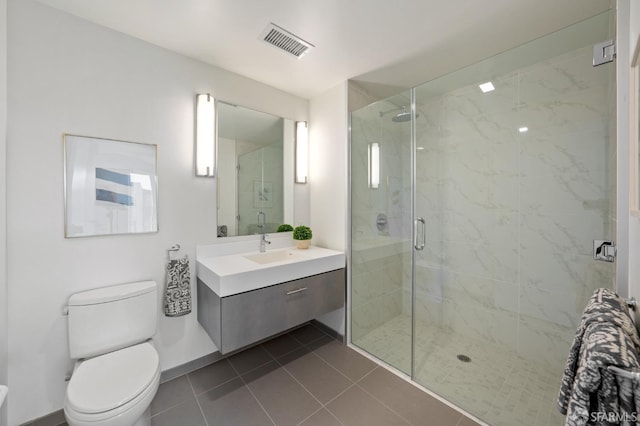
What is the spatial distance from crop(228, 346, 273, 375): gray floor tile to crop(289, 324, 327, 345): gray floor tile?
1.16 feet

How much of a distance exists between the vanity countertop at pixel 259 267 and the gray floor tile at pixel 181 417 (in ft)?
2.49

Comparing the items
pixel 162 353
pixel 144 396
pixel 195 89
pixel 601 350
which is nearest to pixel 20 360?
pixel 162 353

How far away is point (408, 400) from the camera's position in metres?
1.67

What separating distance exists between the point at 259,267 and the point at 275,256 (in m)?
0.54

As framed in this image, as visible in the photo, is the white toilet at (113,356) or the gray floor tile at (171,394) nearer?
the white toilet at (113,356)

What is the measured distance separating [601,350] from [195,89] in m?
2.51

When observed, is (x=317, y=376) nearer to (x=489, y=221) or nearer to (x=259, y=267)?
(x=259, y=267)

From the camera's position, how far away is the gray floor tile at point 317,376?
1.75 metres

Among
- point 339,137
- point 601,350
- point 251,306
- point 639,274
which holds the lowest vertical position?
point 251,306

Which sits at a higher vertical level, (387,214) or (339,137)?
(339,137)

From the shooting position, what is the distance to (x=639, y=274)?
2.49 ft

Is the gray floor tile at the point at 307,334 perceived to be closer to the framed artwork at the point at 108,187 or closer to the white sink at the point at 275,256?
the white sink at the point at 275,256

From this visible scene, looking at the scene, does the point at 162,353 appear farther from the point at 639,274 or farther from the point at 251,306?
the point at 639,274

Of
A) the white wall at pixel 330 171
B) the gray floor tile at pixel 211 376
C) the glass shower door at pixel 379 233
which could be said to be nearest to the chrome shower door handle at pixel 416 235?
the glass shower door at pixel 379 233
